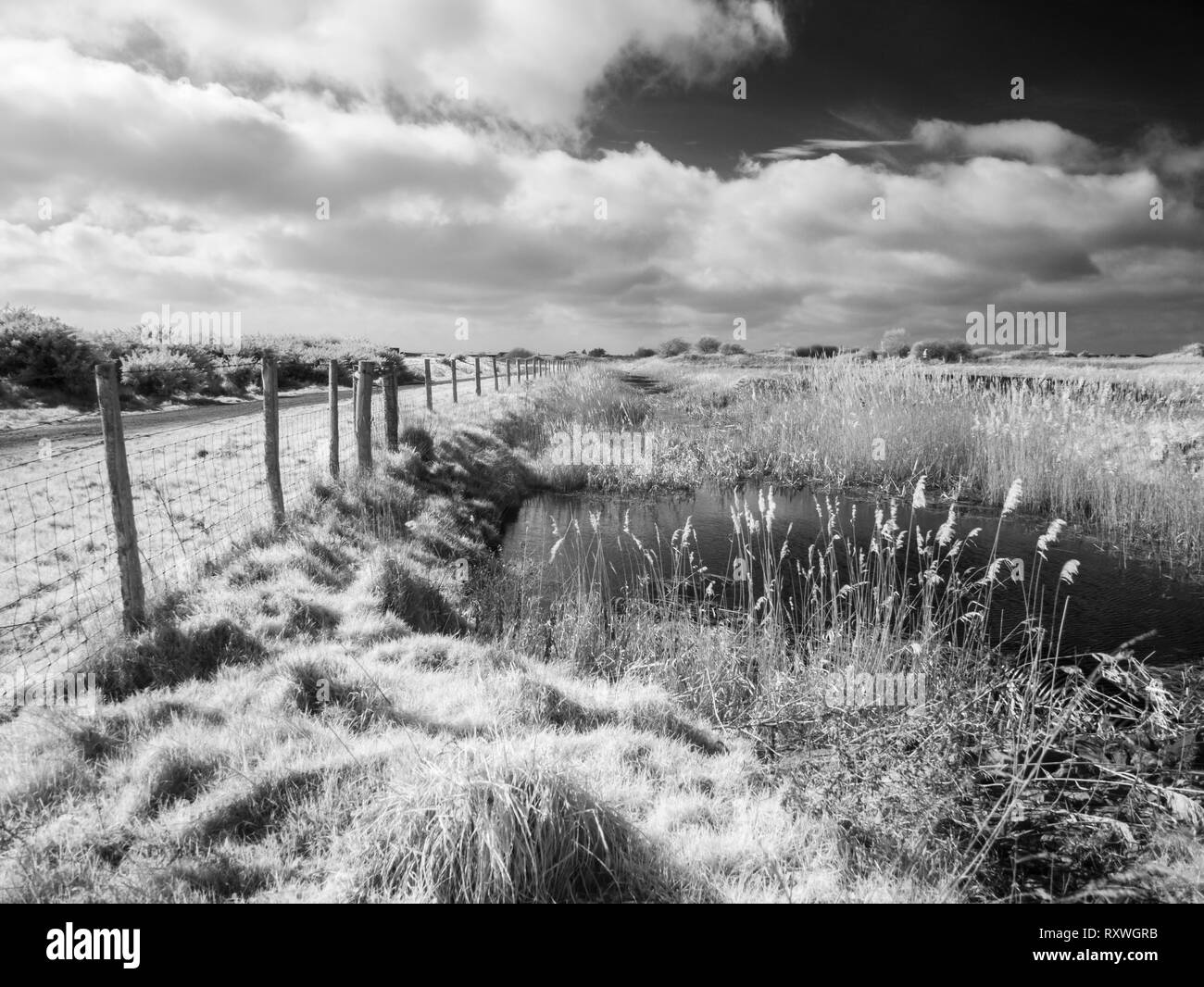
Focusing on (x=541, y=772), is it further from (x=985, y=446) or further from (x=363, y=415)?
(x=985, y=446)

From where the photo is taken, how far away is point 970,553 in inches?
361

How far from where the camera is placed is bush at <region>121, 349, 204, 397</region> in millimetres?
17953

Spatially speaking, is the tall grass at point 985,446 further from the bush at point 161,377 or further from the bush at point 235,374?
the bush at point 161,377

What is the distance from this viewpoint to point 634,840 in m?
3.05

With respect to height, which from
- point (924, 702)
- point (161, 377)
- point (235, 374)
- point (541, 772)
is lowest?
point (924, 702)

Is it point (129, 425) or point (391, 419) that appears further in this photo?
point (129, 425)

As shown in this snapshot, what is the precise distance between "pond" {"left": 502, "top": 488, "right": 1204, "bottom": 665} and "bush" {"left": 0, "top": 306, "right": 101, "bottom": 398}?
10581mm

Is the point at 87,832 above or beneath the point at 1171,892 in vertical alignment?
above

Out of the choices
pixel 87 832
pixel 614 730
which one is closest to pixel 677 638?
pixel 614 730

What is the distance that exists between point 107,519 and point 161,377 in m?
13.2

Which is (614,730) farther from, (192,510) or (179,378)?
(179,378)

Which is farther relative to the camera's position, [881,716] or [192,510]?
[192,510]

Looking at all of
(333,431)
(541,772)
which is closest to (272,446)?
(333,431)

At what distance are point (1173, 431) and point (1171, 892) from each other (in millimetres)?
11498
